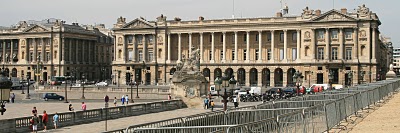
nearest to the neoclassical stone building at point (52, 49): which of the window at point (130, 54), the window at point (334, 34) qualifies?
the window at point (130, 54)

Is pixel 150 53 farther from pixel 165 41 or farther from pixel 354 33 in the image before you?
pixel 354 33

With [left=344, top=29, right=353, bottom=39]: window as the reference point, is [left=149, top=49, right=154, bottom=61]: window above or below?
below

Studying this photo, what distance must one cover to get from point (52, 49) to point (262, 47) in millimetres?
48996

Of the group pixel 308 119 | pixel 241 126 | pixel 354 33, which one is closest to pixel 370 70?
pixel 354 33

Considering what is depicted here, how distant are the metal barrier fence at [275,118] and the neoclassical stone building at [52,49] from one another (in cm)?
10231

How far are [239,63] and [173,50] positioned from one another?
14.9 metres

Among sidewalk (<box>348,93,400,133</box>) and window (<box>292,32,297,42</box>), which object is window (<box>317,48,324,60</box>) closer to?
window (<box>292,32,297,42</box>)

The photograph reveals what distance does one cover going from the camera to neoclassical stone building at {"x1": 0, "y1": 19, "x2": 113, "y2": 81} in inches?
5017

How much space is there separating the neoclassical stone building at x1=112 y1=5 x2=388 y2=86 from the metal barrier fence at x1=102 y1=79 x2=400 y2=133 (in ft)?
218

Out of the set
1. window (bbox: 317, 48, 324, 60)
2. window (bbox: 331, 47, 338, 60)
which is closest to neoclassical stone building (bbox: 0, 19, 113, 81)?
window (bbox: 317, 48, 324, 60)

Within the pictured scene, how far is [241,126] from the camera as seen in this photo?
13.8 meters

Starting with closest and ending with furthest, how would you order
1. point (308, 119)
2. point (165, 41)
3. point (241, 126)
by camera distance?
1. point (241, 126)
2. point (308, 119)
3. point (165, 41)

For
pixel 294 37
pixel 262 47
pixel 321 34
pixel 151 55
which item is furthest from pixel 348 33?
pixel 151 55

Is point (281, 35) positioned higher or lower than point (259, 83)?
higher
